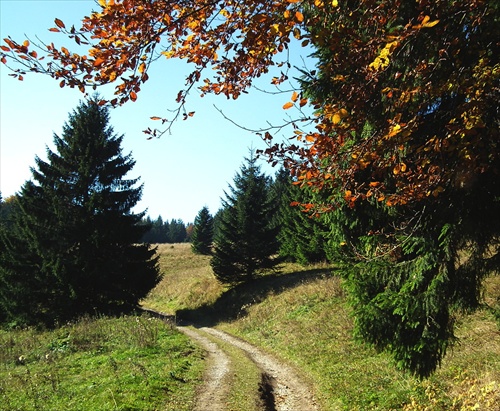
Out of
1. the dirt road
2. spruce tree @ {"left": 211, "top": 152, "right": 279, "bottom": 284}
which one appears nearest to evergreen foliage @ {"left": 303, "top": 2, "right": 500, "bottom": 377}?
the dirt road

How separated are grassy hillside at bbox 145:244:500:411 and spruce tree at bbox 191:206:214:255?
25.8 meters

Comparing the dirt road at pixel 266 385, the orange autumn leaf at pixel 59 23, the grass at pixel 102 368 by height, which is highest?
the orange autumn leaf at pixel 59 23

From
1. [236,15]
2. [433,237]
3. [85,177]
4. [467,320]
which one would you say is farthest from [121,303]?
[236,15]

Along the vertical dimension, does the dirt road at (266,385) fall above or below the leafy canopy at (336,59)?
below

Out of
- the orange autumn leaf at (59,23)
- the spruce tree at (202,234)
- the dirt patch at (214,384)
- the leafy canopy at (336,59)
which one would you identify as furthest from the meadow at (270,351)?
the spruce tree at (202,234)

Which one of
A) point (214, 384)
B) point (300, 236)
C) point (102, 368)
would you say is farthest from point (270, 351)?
point (300, 236)

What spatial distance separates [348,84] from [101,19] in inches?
130

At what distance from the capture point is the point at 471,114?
196 inches

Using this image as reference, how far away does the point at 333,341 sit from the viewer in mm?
15234

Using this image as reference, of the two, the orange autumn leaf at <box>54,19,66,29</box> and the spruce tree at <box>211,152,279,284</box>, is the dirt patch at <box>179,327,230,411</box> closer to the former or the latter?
the orange autumn leaf at <box>54,19,66,29</box>

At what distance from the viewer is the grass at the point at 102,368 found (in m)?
9.13

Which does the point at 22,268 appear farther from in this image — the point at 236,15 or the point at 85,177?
the point at 236,15

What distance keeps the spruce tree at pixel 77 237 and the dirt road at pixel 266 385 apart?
10.5 m

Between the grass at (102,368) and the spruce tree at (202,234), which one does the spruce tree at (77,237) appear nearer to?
the grass at (102,368)
